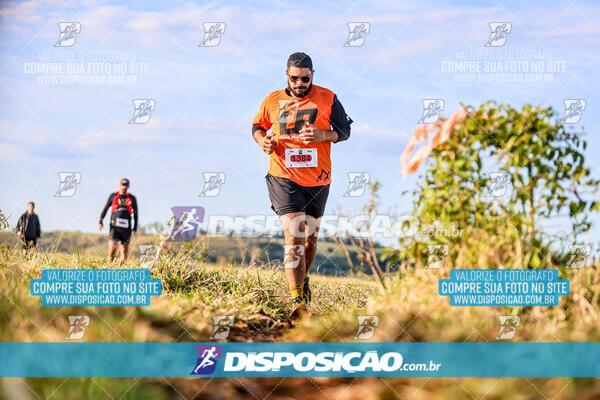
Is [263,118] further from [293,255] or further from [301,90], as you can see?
[293,255]

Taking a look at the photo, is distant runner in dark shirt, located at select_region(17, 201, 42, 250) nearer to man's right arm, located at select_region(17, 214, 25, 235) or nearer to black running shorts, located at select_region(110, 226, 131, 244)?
man's right arm, located at select_region(17, 214, 25, 235)

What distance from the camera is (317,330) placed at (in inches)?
169

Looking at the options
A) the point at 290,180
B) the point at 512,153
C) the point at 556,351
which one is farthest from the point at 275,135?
the point at 556,351

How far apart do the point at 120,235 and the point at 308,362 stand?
462 centimetres

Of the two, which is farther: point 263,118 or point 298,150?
point 263,118

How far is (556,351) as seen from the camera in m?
4.02

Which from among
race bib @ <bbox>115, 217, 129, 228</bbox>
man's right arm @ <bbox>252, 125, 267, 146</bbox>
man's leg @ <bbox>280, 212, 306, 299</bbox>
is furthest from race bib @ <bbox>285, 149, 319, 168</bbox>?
race bib @ <bbox>115, 217, 129, 228</bbox>

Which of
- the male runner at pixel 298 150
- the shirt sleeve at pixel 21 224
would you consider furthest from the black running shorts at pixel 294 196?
the shirt sleeve at pixel 21 224

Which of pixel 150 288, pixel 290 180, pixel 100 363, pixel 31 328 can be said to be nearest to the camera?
pixel 100 363

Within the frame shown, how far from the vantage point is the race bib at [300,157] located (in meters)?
5.26

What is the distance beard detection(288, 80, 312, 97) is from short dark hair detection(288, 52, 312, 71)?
20 centimetres

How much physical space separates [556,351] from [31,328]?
13.3ft

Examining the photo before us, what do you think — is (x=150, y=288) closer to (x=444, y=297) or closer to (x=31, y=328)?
(x=31, y=328)

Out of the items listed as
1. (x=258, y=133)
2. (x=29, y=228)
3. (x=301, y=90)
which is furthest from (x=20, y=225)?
(x=301, y=90)
